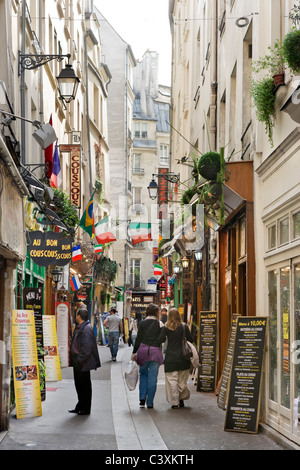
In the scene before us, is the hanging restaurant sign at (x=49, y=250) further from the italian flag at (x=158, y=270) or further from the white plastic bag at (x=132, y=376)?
the italian flag at (x=158, y=270)

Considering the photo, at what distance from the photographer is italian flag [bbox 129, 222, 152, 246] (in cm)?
3114

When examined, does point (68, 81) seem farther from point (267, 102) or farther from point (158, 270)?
point (158, 270)

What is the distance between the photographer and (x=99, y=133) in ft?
147

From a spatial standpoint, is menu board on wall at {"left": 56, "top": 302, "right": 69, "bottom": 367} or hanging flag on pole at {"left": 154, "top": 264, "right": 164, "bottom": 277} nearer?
menu board on wall at {"left": 56, "top": 302, "right": 69, "bottom": 367}

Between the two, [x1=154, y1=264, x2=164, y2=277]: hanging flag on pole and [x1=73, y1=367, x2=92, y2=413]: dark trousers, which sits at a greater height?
[x1=154, y1=264, x2=164, y2=277]: hanging flag on pole

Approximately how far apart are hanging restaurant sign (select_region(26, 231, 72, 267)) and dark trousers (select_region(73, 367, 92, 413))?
4.82 metres

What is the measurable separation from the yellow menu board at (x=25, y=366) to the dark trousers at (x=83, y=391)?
0.78 m

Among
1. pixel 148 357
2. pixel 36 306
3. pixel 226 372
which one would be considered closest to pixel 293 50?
pixel 226 372

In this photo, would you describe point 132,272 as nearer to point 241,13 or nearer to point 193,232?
point 193,232

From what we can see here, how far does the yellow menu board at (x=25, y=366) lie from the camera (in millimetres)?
11211

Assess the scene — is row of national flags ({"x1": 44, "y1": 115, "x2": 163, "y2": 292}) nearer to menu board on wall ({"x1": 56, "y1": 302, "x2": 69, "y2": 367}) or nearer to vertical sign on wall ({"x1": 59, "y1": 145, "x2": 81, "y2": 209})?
vertical sign on wall ({"x1": 59, "y1": 145, "x2": 81, "y2": 209})

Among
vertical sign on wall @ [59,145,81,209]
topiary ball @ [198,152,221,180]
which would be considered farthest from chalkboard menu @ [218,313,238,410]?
vertical sign on wall @ [59,145,81,209]

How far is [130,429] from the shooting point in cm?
1070
